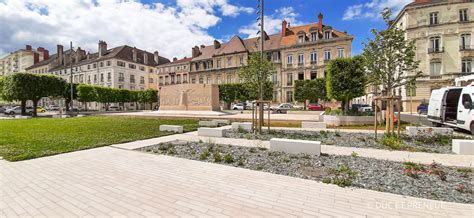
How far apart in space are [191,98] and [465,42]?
42.7 metres

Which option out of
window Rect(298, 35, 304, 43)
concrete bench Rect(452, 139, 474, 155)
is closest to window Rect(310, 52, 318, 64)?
window Rect(298, 35, 304, 43)

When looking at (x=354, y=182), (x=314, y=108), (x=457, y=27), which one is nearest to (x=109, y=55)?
(x=314, y=108)

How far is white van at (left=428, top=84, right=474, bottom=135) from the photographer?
33.9 ft

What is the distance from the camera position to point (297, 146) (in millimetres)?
6953

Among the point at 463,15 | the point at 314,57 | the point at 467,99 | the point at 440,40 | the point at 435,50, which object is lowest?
the point at 467,99

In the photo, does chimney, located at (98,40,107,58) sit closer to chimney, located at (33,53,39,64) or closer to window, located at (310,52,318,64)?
chimney, located at (33,53,39,64)

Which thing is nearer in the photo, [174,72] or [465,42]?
[465,42]

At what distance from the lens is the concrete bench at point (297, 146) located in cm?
672

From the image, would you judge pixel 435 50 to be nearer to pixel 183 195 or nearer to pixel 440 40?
pixel 440 40

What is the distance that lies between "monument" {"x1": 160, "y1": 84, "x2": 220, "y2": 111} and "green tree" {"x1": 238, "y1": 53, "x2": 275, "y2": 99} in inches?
615

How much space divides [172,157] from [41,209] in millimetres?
3430

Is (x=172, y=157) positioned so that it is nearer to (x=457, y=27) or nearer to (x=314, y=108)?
(x=314, y=108)

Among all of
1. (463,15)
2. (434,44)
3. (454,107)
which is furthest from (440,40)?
(454,107)

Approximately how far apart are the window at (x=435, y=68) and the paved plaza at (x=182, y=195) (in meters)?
42.7
